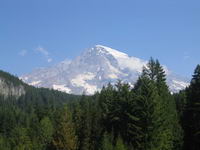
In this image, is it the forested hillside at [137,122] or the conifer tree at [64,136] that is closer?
the forested hillside at [137,122]

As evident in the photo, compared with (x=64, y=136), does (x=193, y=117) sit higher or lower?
higher

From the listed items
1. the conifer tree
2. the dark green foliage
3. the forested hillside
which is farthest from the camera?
the conifer tree

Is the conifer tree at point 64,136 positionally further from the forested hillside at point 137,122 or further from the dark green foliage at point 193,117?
the dark green foliage at point 193,117

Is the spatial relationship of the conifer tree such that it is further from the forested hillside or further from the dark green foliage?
the dark green foliage

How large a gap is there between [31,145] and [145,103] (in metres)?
32.3

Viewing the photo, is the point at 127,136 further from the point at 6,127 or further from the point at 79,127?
the point at 6,127

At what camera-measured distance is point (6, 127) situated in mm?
143250

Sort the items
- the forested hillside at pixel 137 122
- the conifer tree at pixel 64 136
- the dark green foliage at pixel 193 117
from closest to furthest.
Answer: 1. the forested hillside at pixel 137 122
2. the dark green foliage at pixel 193 117
3. the conifer tree at pixel 64 136

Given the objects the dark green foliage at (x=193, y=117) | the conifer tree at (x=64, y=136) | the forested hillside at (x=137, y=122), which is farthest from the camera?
the conifer tree at (x=64, y=136)

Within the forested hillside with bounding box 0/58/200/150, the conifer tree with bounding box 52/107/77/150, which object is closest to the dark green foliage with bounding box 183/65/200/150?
the forested hillside with bounding box 0/58/200/150

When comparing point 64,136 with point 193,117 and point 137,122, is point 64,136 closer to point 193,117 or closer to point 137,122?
point 137,122

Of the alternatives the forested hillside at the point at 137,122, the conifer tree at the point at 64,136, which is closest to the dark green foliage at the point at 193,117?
the forested hillside at the point at 137,122

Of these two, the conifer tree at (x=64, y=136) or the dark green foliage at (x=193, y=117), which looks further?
the conifer tree at (x=64, y=136)

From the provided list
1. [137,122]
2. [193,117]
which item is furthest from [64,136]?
[193,117]
